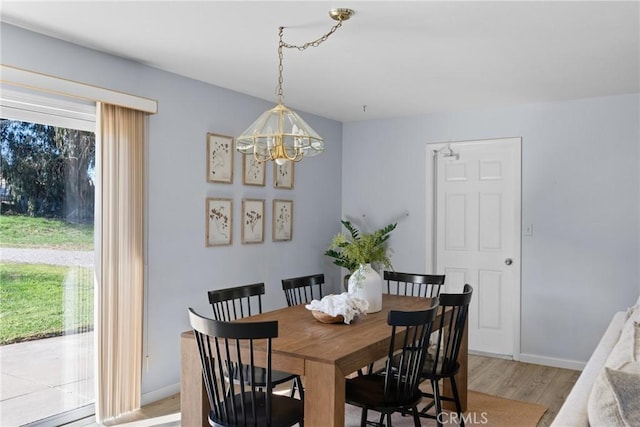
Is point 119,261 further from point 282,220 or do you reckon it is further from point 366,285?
point 282,220

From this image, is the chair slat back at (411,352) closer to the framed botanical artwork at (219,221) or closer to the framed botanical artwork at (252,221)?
the framed botanical artwork at (219,221)

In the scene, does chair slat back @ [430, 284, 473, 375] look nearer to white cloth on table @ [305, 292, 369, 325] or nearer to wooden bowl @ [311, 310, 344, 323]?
white cloth on table @ [305, 292, 369, 325]

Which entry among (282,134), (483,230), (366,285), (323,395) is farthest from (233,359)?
(483,230)

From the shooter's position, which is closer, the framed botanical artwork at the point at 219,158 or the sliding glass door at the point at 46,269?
the sliding glass door at the point at 46,269

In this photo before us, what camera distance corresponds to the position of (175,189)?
12.8 ft

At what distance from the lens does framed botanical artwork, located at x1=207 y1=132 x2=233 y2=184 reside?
416 cm

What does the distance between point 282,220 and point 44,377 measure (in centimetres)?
243

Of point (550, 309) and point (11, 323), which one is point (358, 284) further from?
point (550, 309)

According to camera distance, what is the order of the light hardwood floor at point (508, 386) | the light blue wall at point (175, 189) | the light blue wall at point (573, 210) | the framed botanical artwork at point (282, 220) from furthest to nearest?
the framed botanical artwork at point (282, 220), the light blue wall at point (573, 210), the light hardwood floor at point (508, 386), the light blue wall at point (175, 189)

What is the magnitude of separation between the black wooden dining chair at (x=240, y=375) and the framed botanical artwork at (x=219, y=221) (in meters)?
1.78

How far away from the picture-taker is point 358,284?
306 centimetres

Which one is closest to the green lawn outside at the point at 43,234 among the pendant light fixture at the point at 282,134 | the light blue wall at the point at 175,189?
the light blue wall at the point at 175,189

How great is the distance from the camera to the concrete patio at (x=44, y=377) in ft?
9.91

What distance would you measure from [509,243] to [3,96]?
167 inches
